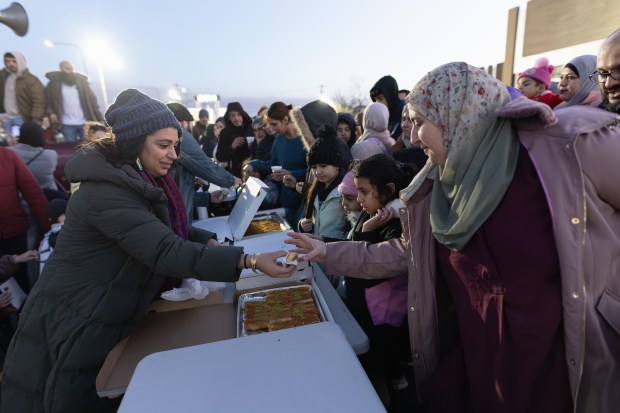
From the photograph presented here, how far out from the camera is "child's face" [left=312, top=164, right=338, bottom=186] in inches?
109

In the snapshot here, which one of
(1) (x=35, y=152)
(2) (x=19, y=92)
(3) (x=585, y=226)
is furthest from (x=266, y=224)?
(2) (x=19, y=92)

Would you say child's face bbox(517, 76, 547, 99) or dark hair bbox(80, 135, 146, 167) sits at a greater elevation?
child's face bbox(517, 76, 547, 99)

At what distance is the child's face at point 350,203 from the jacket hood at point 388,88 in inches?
105

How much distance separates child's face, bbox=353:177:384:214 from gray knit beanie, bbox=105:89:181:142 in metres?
1.11

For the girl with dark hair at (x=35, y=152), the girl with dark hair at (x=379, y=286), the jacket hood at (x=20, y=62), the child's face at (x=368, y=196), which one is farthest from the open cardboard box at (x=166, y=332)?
the jacket hood at (x=20, y=62)

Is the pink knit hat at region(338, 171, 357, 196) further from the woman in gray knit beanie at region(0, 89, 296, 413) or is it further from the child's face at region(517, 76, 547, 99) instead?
the child's face at region(517, 76, 547, 99)

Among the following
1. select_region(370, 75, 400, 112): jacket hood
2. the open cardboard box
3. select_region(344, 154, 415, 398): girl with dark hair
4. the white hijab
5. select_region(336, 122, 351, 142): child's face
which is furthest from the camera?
select_region(336, 122, 351, 142): child's face

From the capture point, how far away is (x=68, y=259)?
4.94 ft

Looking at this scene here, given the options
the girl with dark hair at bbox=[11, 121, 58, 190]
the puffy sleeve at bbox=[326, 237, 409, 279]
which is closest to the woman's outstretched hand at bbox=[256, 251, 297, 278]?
the puffy sleeve at bbox=[326, 237, 409, 279]

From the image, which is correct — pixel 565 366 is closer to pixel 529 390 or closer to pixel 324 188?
pixel 529 390

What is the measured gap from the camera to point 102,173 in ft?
4.62

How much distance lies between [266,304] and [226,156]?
470 cm

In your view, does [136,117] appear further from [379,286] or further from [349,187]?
[379,286]

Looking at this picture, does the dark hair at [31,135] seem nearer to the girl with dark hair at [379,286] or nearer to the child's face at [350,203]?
the child's face at [350,203]
